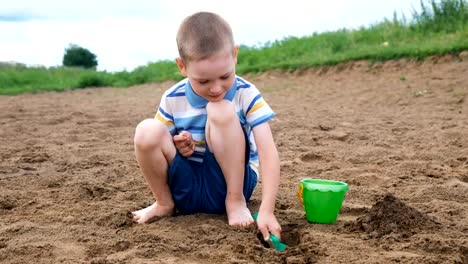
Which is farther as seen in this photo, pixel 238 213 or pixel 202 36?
pixel 238 213

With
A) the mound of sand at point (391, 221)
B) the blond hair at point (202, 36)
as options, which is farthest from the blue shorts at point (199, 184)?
the mound of sand at point (391, 221)

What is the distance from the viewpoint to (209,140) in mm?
2625

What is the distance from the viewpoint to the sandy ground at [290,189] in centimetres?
225

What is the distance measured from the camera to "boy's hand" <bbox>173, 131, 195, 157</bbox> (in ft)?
8.55

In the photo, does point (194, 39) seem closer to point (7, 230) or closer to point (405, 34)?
point (7, 230)

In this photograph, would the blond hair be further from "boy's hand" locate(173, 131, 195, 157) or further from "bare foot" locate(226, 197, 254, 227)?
"bare foot" locate(226, 197, 254, 227)

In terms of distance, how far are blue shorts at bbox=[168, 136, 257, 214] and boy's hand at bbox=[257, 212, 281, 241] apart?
0.30 meters

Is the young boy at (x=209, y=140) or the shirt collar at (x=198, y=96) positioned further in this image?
the shirt collar at (x=198, y=96)

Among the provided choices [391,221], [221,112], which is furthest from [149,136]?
[391,221]

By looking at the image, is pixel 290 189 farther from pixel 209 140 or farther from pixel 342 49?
pixel 342 49

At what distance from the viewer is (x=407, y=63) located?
8398mm

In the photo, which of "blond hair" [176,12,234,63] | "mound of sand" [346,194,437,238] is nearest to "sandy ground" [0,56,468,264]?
"mound of sand" [346,194,437,238]

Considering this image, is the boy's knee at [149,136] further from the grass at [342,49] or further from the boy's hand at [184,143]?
the grass at [342,49]

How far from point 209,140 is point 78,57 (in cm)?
1870
